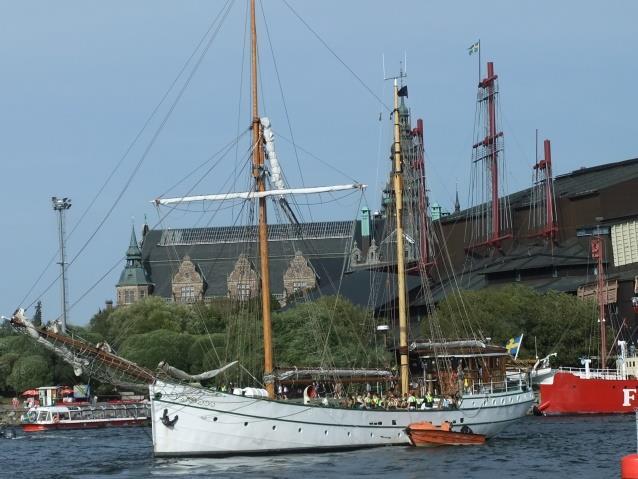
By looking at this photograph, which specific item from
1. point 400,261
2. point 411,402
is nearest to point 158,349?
point 400,261

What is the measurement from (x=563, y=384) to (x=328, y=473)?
55.7 m

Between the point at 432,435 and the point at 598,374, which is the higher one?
the point at 598,374

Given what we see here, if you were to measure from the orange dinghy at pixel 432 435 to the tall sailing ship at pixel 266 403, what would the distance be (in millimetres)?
1027

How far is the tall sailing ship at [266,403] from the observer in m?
63.2

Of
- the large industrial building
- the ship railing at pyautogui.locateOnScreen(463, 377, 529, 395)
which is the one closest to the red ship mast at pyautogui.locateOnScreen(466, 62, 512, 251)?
the large industrial building

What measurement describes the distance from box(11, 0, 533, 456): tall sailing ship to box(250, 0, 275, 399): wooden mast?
0.05 m

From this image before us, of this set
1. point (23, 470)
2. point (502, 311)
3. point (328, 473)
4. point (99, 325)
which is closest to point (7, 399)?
point (99, 325)

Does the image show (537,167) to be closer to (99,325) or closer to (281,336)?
(281,336)

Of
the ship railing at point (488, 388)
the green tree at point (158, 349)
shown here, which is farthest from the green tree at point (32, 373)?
the ship railing at point (488, 388)

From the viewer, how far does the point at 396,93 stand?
2963 inches

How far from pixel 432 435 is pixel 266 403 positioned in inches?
357

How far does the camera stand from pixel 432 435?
68312 mm

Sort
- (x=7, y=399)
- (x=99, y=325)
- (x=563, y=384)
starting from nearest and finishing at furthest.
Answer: (x=563, y=384) → (x=7, y=399) → (x=99, y=325)

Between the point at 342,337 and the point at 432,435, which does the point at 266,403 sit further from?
the point at 342,337
